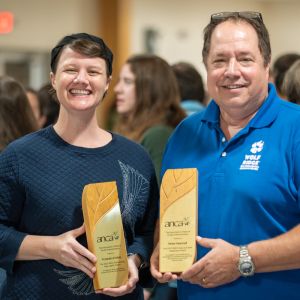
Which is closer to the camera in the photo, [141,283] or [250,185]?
[250,185]

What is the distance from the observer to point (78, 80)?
6.15ft

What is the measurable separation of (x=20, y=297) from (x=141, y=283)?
39 cm

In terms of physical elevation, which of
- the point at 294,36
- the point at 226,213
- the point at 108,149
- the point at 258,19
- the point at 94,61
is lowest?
the point at 294,36

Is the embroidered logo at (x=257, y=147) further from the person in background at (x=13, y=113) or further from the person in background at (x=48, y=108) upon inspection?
the person in background at (x=48, y=108)

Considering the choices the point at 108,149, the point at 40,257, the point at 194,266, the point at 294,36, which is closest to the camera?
the point at 194,266

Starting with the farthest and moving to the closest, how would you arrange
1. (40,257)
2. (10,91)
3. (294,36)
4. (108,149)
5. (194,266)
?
1. (294,36)
2. (10,91)
3. (108,149)
4. (40,257)
5. (194,266)

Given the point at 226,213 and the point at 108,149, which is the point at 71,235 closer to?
the point at 108,149

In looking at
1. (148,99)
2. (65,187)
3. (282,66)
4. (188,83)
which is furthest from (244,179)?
(188,83)

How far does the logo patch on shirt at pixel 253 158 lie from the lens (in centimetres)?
179

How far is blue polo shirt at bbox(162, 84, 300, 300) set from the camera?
175 centimetres

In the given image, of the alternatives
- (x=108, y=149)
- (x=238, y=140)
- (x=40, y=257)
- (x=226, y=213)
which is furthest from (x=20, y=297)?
(x=238, y=140)

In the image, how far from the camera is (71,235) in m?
1.77

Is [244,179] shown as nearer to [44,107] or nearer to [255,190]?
[255,190]

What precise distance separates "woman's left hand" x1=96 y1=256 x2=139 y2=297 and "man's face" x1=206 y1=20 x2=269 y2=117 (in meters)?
0.57
